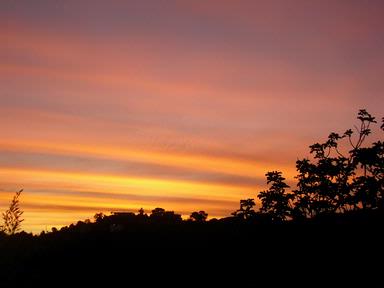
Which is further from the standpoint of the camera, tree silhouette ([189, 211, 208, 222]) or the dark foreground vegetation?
tree silhouette ([189, 211, 208, 222])

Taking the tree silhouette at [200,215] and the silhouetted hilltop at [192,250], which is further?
the tree silhouette at [200,215]

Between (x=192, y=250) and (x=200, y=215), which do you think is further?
(x=200, y=215)

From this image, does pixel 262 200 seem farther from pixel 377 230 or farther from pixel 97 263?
pixel 97 263

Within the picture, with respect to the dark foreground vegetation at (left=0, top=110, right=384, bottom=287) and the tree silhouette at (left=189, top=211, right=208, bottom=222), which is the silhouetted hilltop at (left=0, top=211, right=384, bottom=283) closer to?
the dark foreground vegetation at (left=0, top=110, right=384, bottom=287)

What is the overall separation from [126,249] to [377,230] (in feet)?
33.6

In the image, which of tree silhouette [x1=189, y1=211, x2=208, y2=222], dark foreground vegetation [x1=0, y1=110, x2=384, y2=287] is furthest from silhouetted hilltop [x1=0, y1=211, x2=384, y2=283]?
tree silhouette [x1=189, y1=211, x2=208, y2=222]

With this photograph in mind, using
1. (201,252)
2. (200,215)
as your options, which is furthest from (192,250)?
(200,215)

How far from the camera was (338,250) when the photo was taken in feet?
52.9

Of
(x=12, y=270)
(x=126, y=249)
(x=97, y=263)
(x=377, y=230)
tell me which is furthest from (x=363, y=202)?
(x=12, y=270)

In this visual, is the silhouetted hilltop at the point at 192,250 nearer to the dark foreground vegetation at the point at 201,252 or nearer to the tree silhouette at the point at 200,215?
the dark foreground vegetation at the point at 201,252

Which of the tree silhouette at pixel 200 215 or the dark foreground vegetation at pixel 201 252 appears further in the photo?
the tree silhouette at pixel 200 215

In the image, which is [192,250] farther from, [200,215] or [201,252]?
[200,215]

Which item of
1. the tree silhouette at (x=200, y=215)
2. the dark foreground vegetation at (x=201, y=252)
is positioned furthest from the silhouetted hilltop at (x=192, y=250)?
the tree silhouette at (x=200, y=215)

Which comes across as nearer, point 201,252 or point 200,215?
point 201,252
